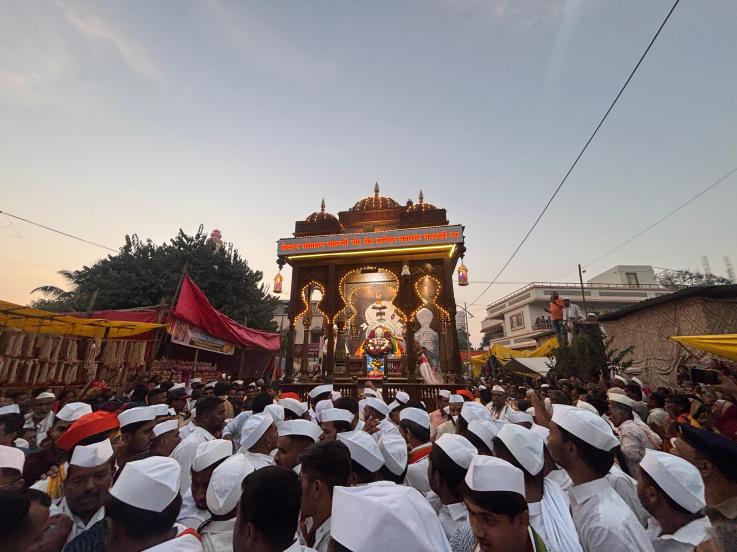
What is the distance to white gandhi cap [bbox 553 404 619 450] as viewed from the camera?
2324mm

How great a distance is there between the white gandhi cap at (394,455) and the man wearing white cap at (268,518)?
138cm

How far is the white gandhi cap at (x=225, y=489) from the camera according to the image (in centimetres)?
218

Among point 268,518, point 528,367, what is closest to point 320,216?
point 528,367

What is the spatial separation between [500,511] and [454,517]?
910 millimetres

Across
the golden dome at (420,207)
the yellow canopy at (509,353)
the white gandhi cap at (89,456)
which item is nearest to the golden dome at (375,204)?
the golden dome at (420,207)

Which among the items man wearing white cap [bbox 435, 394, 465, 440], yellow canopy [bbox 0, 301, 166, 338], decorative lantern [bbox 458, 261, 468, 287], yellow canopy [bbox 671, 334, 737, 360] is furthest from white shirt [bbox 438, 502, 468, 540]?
decorative lantern [bbox 458, 261, 468, 287]

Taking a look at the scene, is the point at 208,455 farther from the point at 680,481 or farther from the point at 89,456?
the point at 680,481

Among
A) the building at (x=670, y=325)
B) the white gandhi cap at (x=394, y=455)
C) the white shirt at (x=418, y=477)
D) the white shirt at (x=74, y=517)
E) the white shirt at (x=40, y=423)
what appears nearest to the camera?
the white shirt at (x=74, y=517)

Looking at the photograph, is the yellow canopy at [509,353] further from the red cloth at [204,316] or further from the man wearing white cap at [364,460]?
the man wearing white cap at [364,460]

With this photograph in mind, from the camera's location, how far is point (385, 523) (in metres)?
1.22

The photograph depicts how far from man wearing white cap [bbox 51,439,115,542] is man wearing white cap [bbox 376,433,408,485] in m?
2.07

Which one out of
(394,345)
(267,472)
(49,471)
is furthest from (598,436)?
(394,345)

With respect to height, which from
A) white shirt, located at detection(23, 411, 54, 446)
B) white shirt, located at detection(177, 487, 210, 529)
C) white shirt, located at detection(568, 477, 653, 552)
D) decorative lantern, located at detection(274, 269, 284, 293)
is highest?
decorative lantern, located at detection(274, 269, 284, 293)

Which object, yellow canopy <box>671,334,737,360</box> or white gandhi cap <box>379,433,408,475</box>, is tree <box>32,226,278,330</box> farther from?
yellow canopy <box>671,334,737,360</box>
